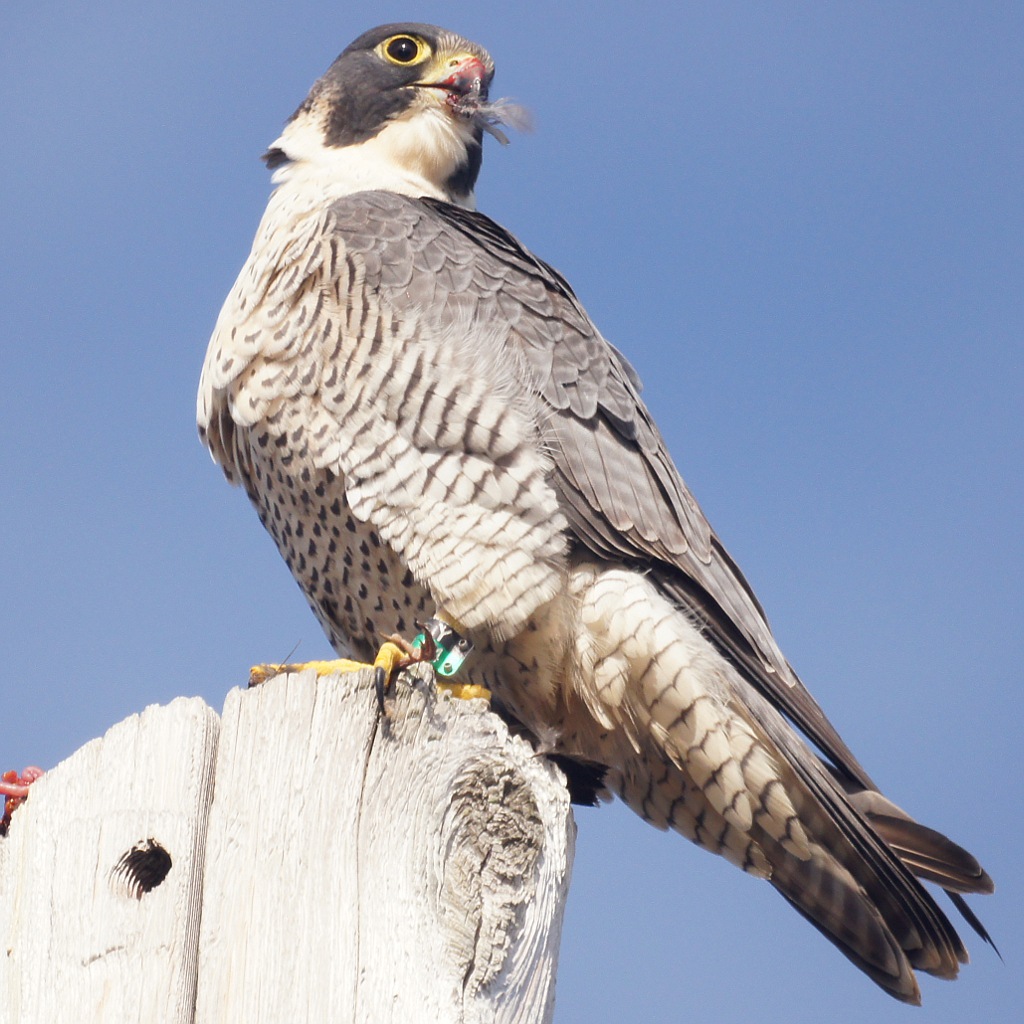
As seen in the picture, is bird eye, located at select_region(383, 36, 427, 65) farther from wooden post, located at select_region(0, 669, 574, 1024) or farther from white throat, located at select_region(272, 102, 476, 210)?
→ wooden post, located at select_region(0, 669, 574, 1024)

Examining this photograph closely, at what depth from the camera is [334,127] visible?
4980 mm

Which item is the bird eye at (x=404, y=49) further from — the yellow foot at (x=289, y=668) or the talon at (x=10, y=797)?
the talon at (x=10, y=797)

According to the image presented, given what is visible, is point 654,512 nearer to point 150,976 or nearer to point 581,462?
point 581,462

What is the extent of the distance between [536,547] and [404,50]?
244 cm

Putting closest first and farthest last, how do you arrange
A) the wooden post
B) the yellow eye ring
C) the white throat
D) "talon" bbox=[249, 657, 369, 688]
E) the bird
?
the wooden post, "talon" bbox=[249, 657, 369, 688], the bird, the white throat, the yellow eye ring

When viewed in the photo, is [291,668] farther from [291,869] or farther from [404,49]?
[404,49]

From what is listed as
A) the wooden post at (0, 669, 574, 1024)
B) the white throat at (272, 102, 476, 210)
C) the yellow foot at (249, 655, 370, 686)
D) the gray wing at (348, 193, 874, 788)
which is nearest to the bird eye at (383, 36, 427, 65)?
the white throat at (272, 102, 476, 210)

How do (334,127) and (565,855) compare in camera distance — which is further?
(334,127)

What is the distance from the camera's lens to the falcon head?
4.87 metres

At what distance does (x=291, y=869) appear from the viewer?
6.84 ft

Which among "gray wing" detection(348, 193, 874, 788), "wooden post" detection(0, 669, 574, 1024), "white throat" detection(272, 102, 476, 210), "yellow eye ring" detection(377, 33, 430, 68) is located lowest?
"wooden post" detection(0, 669, 574, 1024)

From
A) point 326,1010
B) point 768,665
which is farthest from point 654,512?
point 326,1010

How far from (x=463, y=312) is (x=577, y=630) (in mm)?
1019

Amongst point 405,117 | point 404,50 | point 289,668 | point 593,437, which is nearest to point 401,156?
point 405,117
